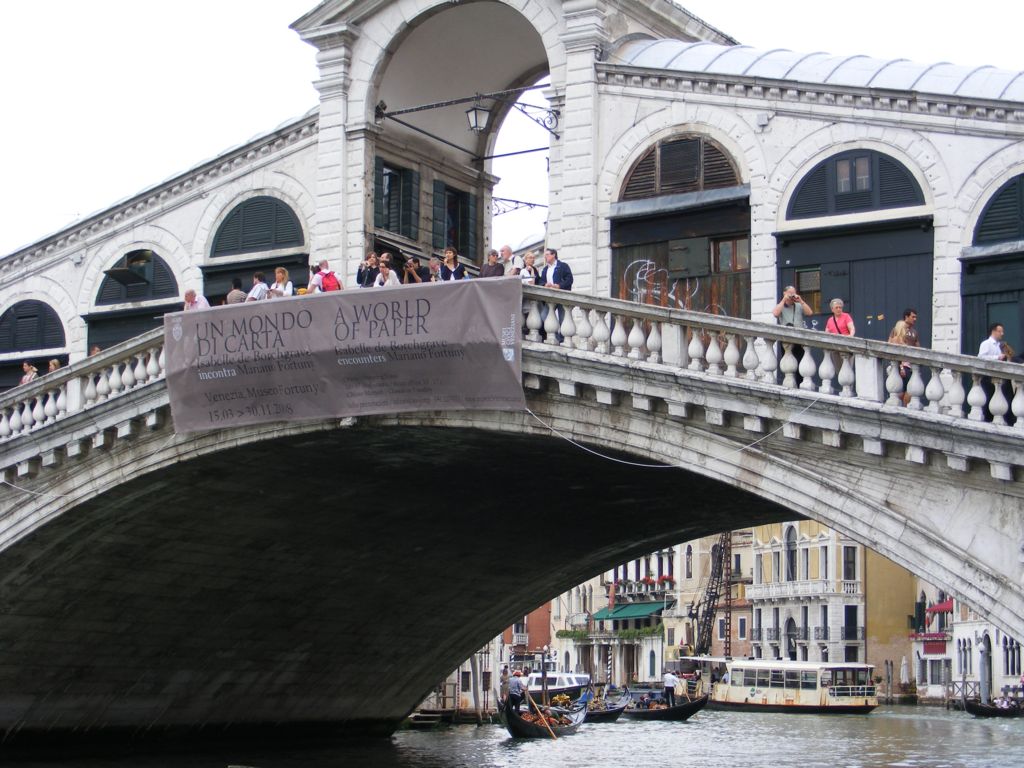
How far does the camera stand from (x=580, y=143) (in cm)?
2152

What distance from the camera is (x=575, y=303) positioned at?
59.6 ft

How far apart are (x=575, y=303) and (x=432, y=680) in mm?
19777

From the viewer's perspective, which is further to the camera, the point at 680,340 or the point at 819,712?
the point at 819,712

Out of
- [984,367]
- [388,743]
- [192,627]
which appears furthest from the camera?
[388,743]

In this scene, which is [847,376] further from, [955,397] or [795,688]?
[795,688]

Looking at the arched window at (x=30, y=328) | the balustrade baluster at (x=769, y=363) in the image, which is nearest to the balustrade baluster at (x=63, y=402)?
the arched window at (x=30, y=328)

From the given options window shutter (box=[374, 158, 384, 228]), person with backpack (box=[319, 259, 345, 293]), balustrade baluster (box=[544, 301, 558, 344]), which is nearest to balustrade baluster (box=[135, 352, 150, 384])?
person with backpack (box=[319, 259, 345, 293])

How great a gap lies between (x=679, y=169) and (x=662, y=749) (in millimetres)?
17972

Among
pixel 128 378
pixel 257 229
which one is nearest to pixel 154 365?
pixel 128 378

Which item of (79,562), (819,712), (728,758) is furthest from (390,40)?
(819,712)

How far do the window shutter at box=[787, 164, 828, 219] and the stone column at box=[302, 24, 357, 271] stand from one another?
6703mm

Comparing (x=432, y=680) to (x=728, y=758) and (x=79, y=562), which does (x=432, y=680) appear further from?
(x=79, y=562)

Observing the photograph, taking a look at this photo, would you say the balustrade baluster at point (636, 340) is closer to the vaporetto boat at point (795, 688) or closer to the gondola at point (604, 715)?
the gondola at point (604, 715)

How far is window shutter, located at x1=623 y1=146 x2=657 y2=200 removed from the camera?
2114 cm
